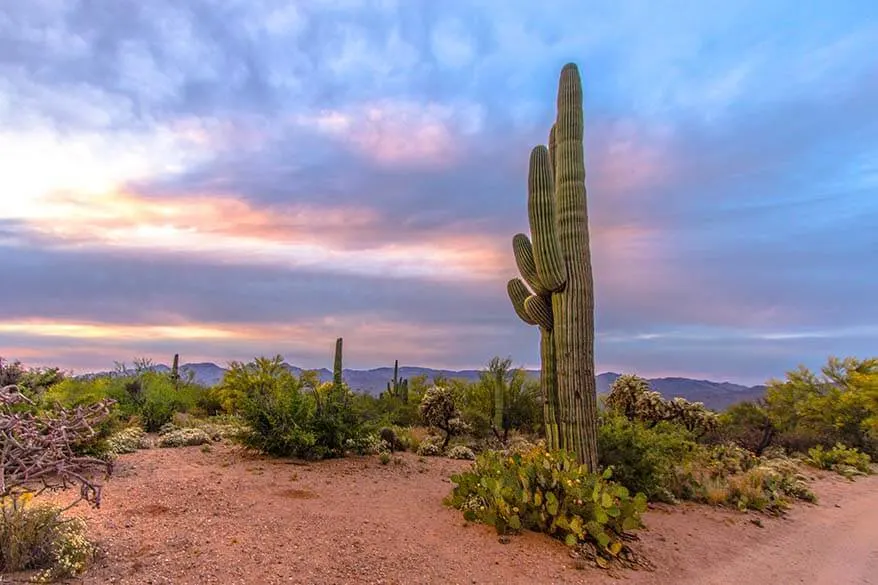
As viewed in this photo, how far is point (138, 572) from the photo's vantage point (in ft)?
15.1

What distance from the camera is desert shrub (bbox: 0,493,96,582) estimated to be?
4.37 m

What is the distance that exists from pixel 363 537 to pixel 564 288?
459 centimetres

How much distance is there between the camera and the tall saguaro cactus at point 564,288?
8289mm

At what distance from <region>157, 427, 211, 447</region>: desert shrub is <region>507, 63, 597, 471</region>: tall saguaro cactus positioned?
7039 mm

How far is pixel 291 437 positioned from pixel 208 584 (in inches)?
192

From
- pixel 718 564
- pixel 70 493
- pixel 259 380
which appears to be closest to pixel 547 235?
pixel 718 564

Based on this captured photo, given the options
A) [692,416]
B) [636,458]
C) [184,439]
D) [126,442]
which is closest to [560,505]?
[636,458]

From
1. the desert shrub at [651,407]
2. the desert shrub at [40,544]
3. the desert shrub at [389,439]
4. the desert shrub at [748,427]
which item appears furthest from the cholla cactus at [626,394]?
the desert shrub at [40,544]

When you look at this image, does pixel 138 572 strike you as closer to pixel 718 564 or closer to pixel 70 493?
→ pixel 70 493

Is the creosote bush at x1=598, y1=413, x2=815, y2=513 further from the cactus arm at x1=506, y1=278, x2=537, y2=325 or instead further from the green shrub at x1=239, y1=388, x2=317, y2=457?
the green shrub at x1=239, y1=388, x2=317, y2=457

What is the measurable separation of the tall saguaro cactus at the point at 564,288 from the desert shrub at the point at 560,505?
1.35m

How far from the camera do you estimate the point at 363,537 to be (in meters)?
6.05

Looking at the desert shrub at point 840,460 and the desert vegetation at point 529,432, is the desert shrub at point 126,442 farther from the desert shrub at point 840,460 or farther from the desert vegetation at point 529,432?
the desert shrub at point 840,460

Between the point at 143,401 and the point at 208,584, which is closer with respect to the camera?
the point at 208,584
